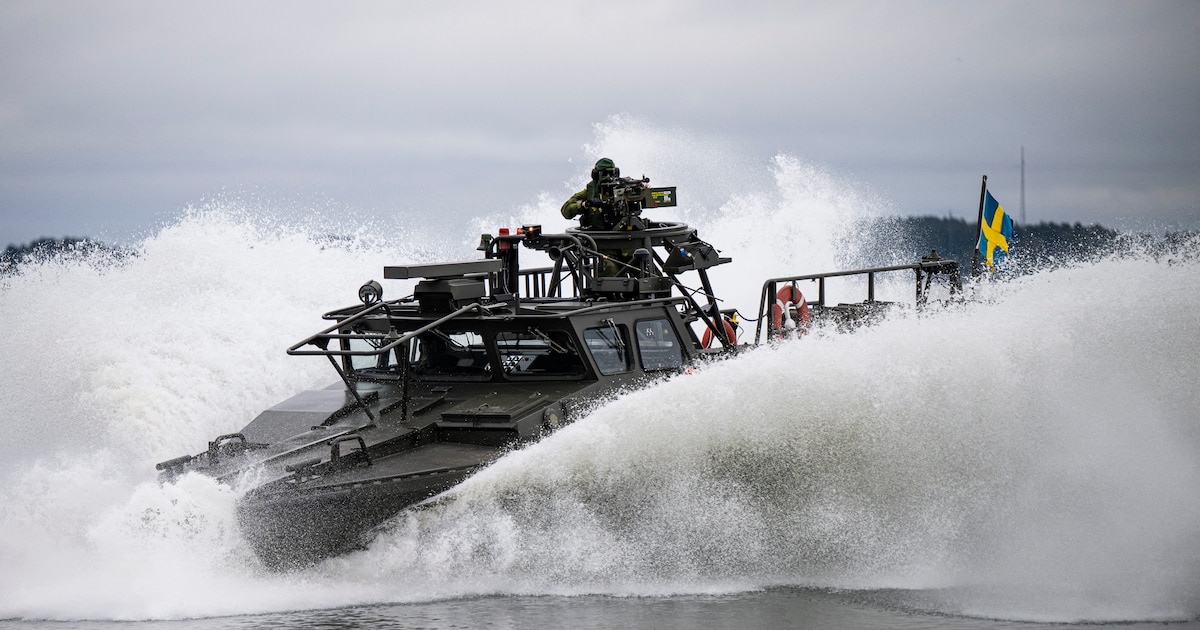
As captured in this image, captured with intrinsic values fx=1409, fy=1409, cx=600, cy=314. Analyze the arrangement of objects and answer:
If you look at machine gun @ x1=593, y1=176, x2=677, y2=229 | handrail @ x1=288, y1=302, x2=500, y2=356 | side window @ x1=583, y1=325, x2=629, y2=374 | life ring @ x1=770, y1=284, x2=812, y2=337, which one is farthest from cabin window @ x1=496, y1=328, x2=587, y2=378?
life ring @ x1=770, y1=284, x2=812, y2=337

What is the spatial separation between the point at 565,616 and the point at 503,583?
73 centimetres

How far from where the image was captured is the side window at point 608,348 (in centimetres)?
1198

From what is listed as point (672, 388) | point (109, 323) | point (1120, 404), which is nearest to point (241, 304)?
point (109, 323)

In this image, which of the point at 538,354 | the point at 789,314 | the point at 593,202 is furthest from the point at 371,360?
the point at 789,314

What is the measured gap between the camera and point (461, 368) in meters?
12.3

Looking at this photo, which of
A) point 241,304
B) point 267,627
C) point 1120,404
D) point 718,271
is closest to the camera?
point 267,627

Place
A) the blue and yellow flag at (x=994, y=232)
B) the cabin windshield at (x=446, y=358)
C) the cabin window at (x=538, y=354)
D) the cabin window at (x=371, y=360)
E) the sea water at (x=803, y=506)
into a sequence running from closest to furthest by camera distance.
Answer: the sea water at (x=803, y=506) < the cabin window at (x=538, y=354) < the cabin windshield at (x=446, y=358) < the cabin window at (x=371, y=360) < the blue and yellow flag at (x=994, y=232)

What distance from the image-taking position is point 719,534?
10.6m

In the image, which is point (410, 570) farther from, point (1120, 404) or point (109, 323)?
point (109, 323)

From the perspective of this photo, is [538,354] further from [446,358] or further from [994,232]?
[994,232]

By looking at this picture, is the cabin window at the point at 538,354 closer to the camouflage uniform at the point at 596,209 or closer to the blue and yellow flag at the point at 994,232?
the camouflage uniform at the point at 596,209

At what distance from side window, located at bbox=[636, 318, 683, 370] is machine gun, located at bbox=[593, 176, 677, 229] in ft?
5.56

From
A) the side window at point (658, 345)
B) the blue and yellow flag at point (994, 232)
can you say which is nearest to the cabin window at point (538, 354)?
the side window at point (658, 345)

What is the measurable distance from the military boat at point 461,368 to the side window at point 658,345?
0.02 m
